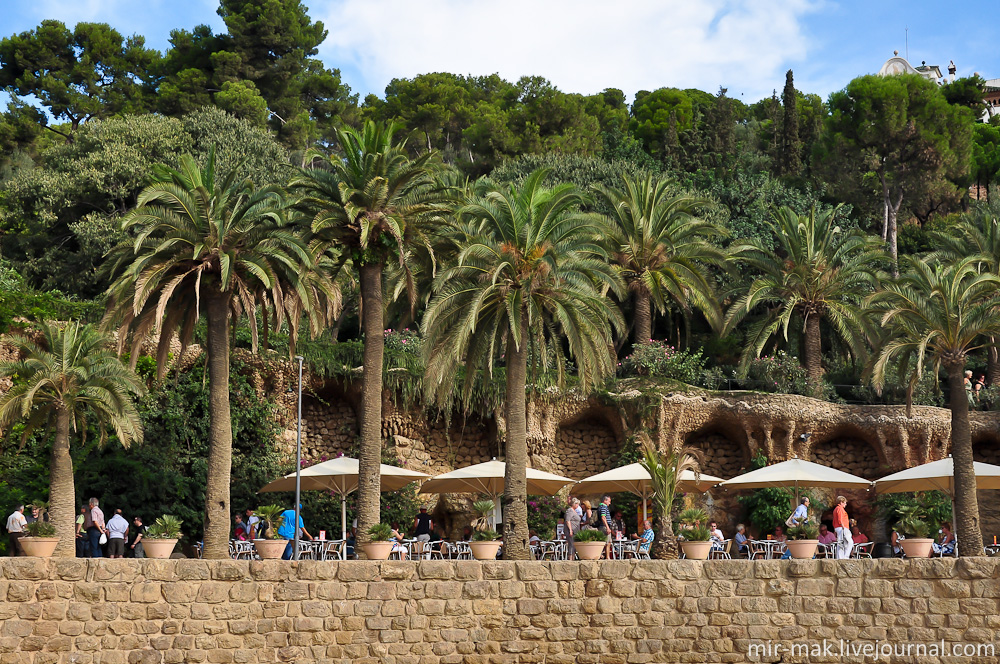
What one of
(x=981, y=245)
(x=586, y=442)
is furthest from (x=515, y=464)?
(x=981, y=245)

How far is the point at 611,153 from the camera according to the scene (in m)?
47.2

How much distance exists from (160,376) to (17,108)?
107 ft

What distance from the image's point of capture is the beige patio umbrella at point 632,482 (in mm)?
25172

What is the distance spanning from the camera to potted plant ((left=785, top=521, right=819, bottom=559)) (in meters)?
18.8

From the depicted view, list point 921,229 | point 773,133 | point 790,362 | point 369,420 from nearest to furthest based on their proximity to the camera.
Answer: point 369,420, point 790,362, point 921,229, point 773,133

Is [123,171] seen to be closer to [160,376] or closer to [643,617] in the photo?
[160,376]

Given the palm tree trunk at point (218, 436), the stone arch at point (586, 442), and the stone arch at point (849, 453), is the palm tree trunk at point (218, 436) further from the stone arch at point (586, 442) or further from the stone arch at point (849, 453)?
the stone arch at point (849, 453)

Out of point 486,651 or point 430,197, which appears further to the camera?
point 430,197

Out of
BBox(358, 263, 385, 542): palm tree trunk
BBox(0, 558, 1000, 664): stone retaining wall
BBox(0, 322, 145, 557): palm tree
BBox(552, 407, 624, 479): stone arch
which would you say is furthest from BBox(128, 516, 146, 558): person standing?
BBox(552, 407, 624, 479): stone arch

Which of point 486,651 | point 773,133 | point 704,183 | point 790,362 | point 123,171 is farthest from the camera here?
point 773,133

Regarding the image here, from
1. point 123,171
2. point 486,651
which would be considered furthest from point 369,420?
point 123,171

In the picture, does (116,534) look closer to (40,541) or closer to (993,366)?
(40,541)

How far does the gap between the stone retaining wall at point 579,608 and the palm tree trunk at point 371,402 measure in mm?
3859

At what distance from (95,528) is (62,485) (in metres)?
1.27
